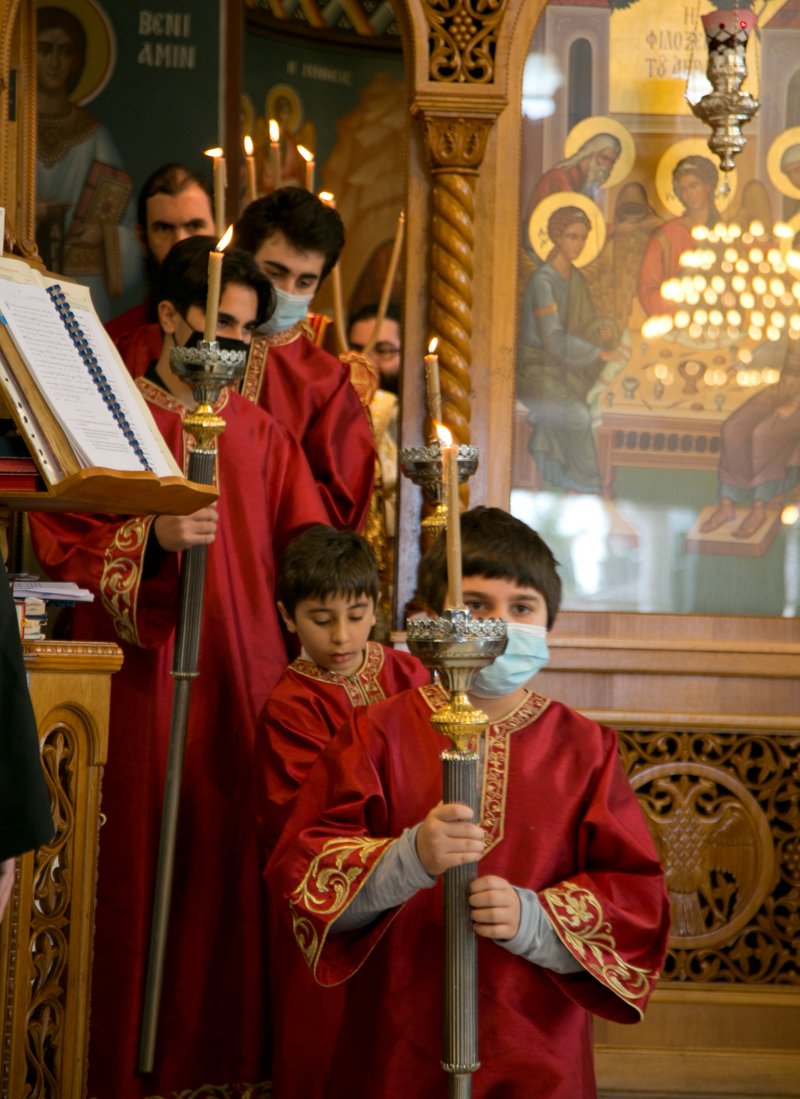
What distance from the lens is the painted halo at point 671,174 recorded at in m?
3.75

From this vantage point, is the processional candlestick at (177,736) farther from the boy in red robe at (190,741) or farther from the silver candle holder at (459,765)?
the silver candle holder at (459,765)

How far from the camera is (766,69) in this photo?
3740 millimetres

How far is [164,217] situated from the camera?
4297mm

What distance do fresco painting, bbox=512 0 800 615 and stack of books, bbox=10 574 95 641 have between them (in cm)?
148

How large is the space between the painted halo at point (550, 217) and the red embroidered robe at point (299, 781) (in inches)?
57.6

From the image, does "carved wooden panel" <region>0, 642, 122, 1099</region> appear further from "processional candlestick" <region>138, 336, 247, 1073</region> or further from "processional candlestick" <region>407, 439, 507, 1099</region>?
"processional candlestick" <region>407, 439, 507, 1099</region>

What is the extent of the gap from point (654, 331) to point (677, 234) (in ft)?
0.96

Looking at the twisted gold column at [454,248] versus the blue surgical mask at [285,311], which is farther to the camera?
the twisted gold column at [454,248]

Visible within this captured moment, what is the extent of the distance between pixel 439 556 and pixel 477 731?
63 cm

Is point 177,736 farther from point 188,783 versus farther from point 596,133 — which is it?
point 596,133

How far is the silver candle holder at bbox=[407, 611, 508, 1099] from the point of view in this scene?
1.58 m

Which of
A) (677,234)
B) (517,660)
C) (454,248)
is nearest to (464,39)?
(454,248)

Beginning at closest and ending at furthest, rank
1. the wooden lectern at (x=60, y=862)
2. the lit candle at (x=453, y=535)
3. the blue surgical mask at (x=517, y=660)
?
the lit candle at (x=453, y=535) → the blue surgical mask at (x=517, y=660) → the wooden lectern at (x=60, y=862)

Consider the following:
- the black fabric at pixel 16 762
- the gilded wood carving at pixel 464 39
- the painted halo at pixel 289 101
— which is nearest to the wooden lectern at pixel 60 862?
the black fabric at pixel 16 762
